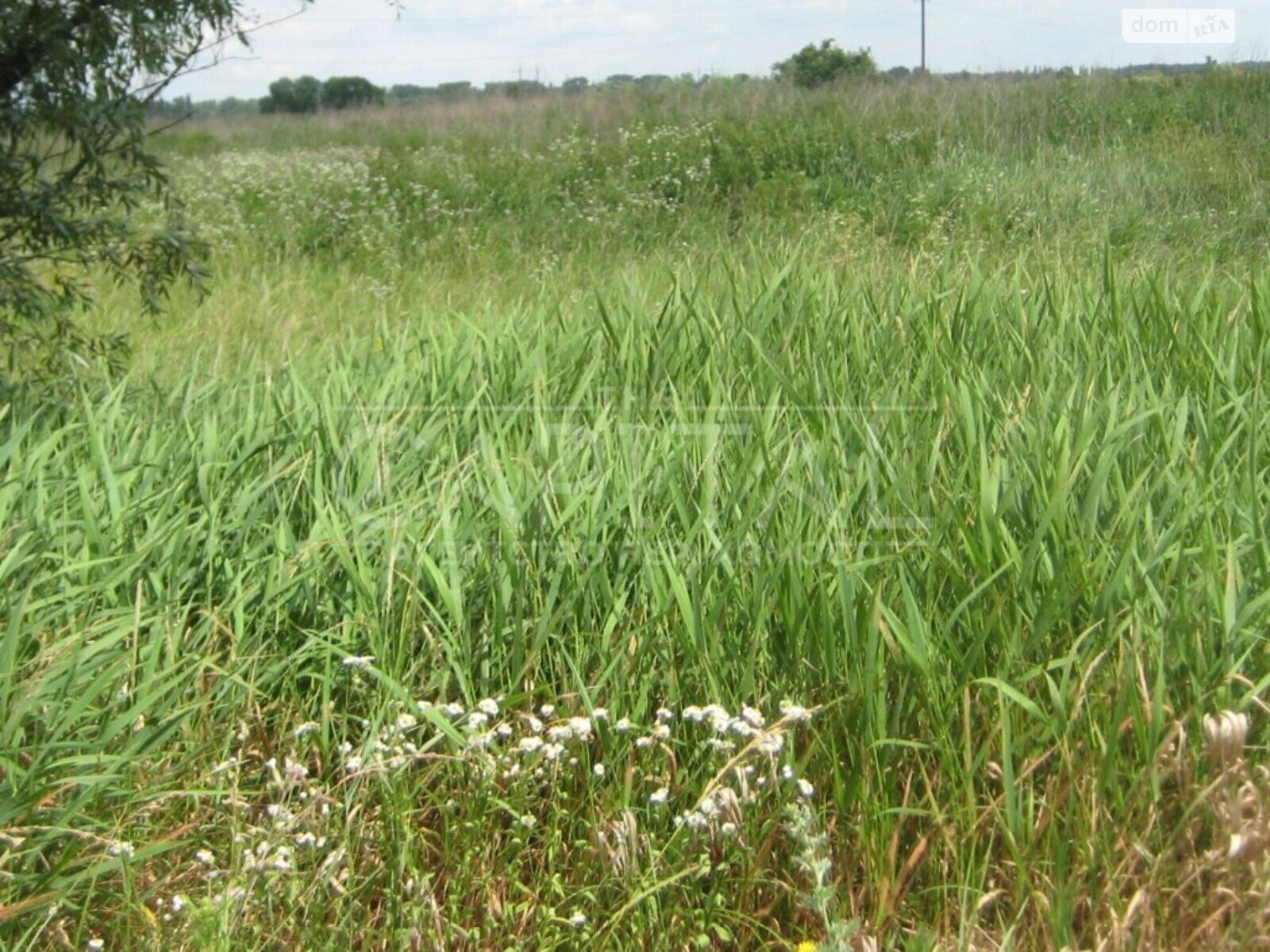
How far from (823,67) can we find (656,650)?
1118cm

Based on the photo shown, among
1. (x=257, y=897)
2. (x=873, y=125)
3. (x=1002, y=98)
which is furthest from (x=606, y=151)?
(x=257, y=897)

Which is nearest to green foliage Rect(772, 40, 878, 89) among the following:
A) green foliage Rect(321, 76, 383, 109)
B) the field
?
green foliage Rect(321, 76, 383, 109)

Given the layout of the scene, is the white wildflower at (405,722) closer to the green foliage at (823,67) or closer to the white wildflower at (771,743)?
the white wildflower at (771,743)

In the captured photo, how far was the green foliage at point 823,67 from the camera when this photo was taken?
11586 mm

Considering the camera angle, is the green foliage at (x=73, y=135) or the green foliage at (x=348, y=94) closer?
the green foliage at (x=73, y=135)

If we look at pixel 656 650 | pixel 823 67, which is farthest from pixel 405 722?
pixel 823 67

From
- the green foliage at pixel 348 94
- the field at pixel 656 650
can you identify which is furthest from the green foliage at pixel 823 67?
the field at pixel 656 650

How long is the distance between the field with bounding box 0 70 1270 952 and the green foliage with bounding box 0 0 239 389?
0.45 metres

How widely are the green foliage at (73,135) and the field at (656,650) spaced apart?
451 mm

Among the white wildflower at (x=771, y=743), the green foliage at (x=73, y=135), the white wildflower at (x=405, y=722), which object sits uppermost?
the green foliage at (x=73, y=135)

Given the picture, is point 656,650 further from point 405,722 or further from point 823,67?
point 823,67

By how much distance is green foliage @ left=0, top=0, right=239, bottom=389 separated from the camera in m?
3.52

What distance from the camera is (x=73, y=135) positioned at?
3.61 meters

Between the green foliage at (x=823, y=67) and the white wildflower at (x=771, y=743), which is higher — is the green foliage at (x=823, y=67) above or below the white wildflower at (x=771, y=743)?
above
